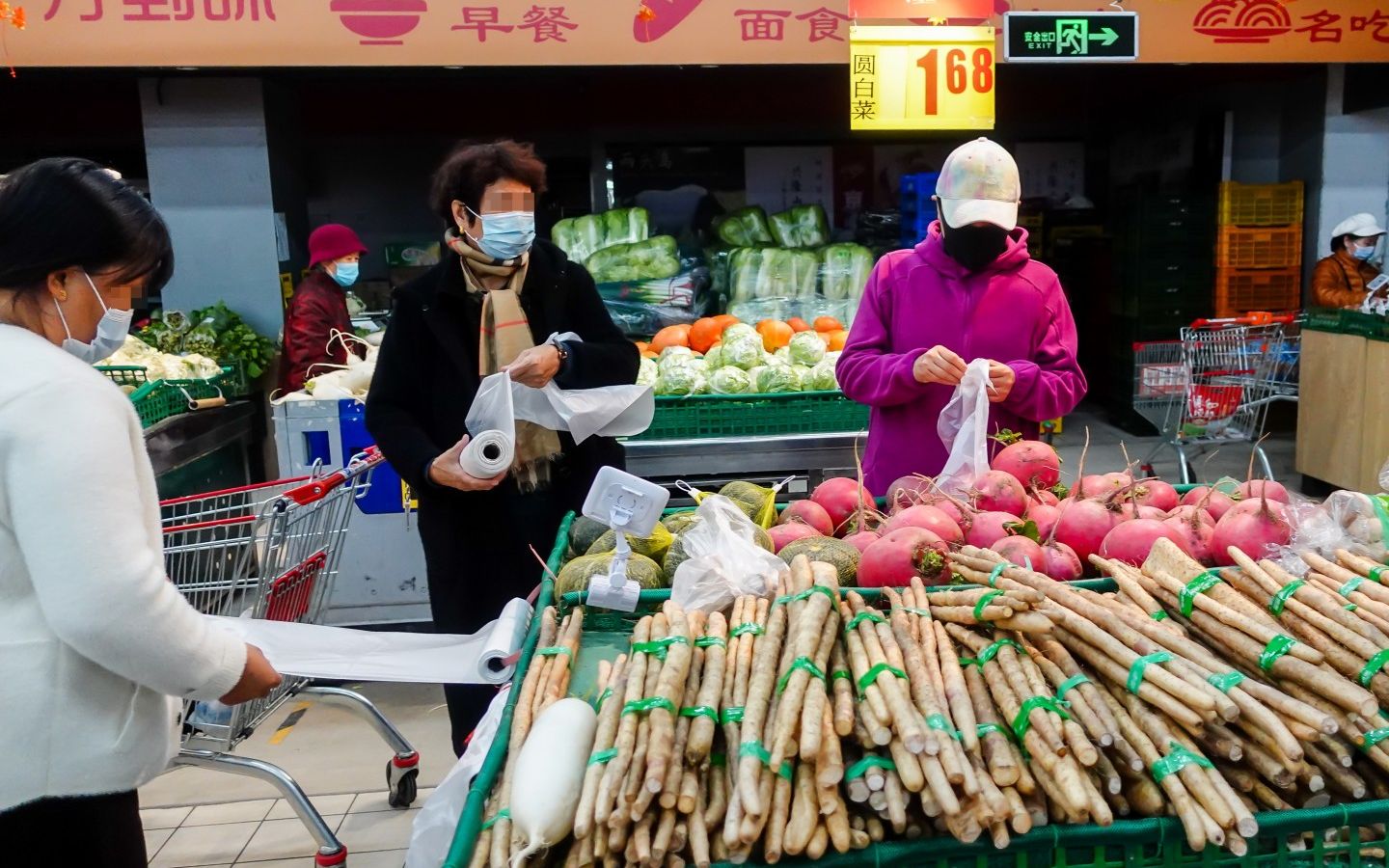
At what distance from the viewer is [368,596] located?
15.5ft

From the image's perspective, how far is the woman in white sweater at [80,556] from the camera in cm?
149

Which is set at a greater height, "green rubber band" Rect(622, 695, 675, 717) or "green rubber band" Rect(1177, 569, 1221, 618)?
"green rubber band" Rect(1177, 569, 1221, 618)

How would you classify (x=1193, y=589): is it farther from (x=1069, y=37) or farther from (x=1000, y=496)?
(x=1069, y=37)

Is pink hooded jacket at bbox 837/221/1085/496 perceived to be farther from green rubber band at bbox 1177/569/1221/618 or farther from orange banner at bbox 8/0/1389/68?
orange banner at bbox 8/0/1389/68

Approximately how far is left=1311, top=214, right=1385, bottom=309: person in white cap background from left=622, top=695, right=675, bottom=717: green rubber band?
7.81 metres

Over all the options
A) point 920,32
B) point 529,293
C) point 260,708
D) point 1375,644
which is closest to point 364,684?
point 260,708

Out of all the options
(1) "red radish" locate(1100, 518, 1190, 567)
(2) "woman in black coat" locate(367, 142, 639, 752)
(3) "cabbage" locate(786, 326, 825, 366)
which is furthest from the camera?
(3) "cabbage" locate(786, 326, 825, 366)

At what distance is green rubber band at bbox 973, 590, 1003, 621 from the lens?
1.62 metres

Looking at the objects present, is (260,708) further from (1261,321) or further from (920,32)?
(1261,321)

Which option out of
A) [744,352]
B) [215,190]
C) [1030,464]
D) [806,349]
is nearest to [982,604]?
[1030,464]

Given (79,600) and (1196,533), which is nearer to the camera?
(79,600)

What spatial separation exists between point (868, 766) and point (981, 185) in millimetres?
1983

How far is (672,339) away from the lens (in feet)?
17.1

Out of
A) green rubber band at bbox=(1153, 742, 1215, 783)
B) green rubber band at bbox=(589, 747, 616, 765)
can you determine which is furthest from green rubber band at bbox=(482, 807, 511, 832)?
green rubber band at bbox=(1153, 742, 1215, 783)
